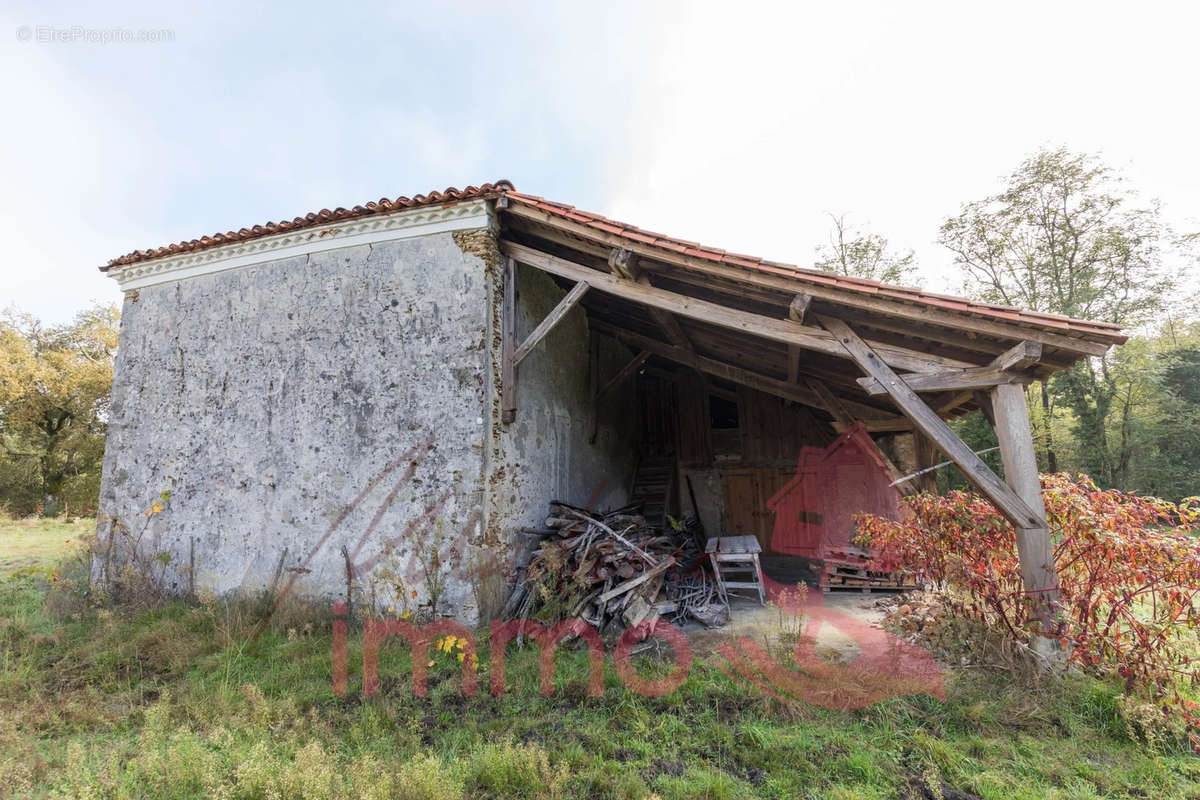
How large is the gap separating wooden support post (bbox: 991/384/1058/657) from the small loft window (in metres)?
6.90

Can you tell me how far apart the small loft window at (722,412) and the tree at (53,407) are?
75.0 feet

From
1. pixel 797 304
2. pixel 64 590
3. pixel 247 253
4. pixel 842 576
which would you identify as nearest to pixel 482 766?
pixel 797 304

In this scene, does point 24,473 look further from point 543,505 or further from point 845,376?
point 845,376

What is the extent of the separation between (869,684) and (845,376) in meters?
4.07

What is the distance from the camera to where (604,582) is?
17.9ft

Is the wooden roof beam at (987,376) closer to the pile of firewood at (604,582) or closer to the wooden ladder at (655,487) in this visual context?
the pile of firewood at (604,582)

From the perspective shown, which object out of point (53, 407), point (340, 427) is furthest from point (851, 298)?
point (53, 407)

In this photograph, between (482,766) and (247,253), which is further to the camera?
(247,253)

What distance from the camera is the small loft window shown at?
11.1 m

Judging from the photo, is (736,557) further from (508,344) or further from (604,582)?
(508,344)

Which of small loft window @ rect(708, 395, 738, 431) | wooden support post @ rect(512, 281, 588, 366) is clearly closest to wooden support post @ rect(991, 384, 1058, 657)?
wooden support post @ rect(512, 281, 588, 366)

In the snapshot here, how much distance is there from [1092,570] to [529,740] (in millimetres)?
4438

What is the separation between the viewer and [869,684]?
391cm

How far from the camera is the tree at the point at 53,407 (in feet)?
60.4
